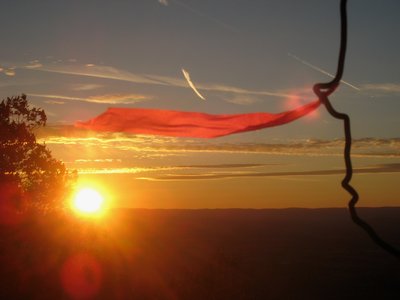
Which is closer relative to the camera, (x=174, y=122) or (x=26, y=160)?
(x=174, y=122)

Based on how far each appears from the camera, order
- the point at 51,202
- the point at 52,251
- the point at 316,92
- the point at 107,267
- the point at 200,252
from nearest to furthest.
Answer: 1. the point at 316,92
2. the point at 52,251
3. the point at 51,202
4. the point at 107,267
5. the point at 200,252

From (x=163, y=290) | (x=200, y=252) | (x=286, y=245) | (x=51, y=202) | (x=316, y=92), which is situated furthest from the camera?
(x=286, y=245)

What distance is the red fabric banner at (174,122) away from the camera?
106 inches

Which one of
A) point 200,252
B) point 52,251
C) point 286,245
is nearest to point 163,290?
point 52,251

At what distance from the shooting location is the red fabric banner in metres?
2.69

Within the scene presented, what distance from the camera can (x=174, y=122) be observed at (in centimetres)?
281

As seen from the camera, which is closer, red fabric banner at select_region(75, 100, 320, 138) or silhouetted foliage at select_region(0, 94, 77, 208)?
red fabric banner at select_region(75, 100, 320, 138)

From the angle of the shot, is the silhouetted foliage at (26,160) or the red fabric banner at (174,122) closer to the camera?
the red fabric banner at (174,122)

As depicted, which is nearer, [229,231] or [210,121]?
[210,121]

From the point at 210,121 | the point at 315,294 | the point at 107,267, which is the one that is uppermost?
the point at 210,121

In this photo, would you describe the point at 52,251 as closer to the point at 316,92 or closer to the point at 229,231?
the point at 316,92

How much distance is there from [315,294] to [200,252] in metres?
27.1

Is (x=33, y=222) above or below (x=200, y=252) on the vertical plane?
above

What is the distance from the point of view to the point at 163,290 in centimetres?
4609
